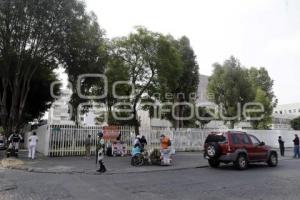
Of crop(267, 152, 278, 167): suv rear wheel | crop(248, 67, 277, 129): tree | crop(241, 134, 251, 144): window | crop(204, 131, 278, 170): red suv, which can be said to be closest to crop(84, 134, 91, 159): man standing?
crop(204, 131, 278, 170): red suv

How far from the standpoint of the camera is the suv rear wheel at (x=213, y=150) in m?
15.2

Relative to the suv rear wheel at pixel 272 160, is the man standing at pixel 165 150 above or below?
above

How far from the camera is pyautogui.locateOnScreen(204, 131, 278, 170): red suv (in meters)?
15.0

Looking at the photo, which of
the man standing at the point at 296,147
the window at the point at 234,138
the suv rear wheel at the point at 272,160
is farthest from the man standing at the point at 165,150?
the man standing at the point at 296,147

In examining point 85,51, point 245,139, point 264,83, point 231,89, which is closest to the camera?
point 245,139

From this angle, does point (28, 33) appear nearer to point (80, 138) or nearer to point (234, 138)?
point (80, 138)

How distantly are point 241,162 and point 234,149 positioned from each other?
2.40ft

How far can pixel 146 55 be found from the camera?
2234 centimetres

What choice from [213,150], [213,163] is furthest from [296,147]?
[213,150]

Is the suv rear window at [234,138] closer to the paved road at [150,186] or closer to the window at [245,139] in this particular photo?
the window at [245,139]

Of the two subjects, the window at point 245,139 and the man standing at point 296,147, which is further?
the man standing at point 296,147

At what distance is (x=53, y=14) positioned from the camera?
19.5 m

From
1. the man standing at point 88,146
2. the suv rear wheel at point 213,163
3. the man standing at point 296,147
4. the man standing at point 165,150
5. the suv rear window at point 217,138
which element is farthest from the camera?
the man standing at point 296,147

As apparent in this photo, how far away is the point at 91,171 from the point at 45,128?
8258 mm
